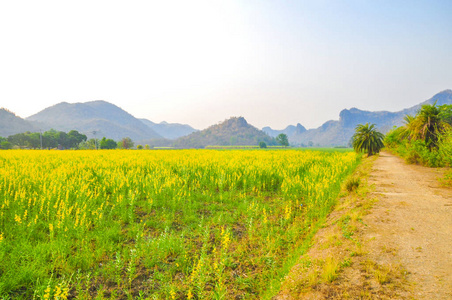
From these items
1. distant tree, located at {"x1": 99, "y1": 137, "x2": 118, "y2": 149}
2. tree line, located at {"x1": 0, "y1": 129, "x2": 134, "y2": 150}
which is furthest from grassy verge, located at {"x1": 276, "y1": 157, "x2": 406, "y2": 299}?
tree line, located at {"x1": 0, "y1": 129, "x2": 134, "y2": 150}

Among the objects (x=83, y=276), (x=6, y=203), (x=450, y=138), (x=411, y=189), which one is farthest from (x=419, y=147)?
(x=6, y=203)

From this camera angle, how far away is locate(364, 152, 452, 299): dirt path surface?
2585 mm

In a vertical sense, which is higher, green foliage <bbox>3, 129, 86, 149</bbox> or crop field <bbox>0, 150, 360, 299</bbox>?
green foliage <bbox>3, 129, 86, 149</bbox>

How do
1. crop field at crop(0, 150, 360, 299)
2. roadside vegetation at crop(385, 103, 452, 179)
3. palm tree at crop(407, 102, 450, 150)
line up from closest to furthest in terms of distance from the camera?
crop field at crop(0, 150, 360, 299) < roadside vegetation at crop(385, 103, 452, 179) < palm tree at crop(407, 102, 450, 150)

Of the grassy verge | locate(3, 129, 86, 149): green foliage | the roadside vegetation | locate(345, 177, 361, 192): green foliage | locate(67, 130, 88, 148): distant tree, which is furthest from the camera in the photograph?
locate(67, 130, 88, 148): distant tree

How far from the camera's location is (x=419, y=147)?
13414mm

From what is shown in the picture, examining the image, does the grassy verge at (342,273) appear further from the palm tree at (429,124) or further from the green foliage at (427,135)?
the palm tree at (429,124)

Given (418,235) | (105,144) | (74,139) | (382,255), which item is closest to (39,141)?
(74,139)

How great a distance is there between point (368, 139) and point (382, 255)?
70.4 ft

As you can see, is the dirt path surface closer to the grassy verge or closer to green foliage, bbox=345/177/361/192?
the grassy verge

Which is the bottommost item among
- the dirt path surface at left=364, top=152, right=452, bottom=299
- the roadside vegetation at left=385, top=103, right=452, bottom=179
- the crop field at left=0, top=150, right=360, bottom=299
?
the crop field at left=0, top=150, right=360, bottom=299

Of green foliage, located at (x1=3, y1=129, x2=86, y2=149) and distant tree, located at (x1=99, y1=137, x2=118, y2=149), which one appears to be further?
green foliage, located at (x1=3, y1=129, x2=86, y2=149)

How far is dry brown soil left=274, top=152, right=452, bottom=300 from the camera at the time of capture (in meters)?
2.52

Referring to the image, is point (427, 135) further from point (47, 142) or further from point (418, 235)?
point (47, 142)
